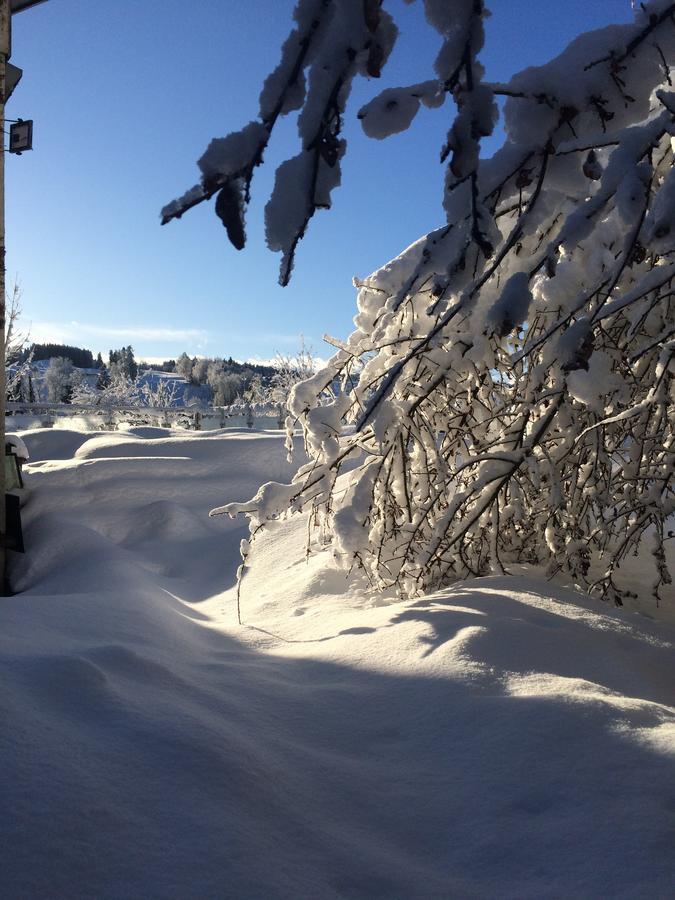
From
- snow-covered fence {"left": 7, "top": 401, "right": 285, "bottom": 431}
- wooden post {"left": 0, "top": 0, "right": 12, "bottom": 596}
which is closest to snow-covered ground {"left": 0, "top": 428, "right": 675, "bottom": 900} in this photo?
wooden post {"left": 0, "top": 0, "right": 12, "bottom": 596}

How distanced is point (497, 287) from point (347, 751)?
→ 1784 mm

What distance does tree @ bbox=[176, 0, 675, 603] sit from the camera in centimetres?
90

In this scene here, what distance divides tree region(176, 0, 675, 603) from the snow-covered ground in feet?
1.98

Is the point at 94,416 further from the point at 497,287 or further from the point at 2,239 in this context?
the point at 497,287

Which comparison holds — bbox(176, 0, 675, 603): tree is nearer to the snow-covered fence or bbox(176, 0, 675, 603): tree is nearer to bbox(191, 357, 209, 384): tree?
the snow-covered fence

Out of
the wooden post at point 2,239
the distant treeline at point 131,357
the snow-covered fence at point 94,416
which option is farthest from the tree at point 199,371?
the wooden post at point 2,239

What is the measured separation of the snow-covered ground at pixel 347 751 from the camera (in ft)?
3.56

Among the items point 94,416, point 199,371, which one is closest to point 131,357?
point 199,371

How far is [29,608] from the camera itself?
268 cm

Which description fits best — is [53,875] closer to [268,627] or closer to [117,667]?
[117,667]

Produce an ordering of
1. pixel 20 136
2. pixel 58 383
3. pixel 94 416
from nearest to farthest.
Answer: pixel 20 136 < pixel 94 416 < pixel 58 383

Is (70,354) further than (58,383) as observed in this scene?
Yes

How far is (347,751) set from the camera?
168 centimetres

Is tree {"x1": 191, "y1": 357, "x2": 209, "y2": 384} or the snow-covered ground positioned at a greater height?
tree {"x1": 191, "y1": 357, "x2": 209, "y2": 384}
